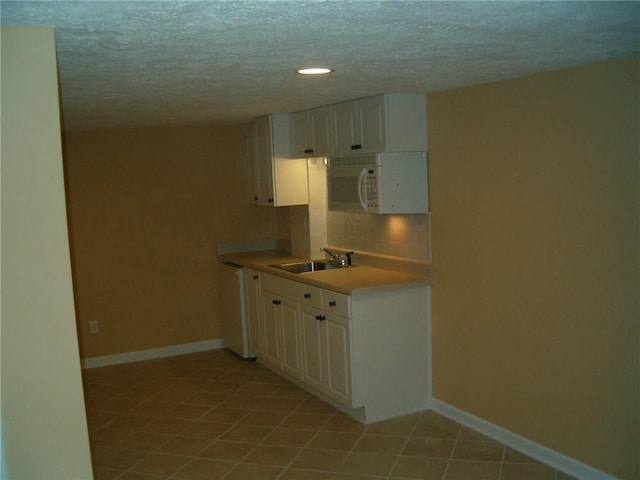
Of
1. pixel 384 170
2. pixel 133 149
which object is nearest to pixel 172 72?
pixel 384 170

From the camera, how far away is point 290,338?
502 cm

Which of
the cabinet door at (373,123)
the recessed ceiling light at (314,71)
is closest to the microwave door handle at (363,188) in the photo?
the cabinet door at (373,123)

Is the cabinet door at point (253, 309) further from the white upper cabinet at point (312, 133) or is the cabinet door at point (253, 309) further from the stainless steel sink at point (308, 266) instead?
the white upper cabinet at point (312, 133)

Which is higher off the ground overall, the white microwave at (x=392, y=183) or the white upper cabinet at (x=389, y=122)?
the white upper cabinet at (x=389, y=122)

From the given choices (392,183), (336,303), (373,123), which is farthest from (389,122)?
(336,303)

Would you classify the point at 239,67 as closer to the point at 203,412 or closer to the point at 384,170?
the point at 384,170

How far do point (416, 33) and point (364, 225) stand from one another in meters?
2.95

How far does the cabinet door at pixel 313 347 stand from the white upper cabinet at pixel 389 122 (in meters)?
1.22

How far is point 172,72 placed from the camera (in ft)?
9.37

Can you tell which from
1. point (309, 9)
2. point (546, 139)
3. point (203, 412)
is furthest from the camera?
point (203, 412)

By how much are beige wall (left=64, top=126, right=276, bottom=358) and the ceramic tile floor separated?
2.66ft

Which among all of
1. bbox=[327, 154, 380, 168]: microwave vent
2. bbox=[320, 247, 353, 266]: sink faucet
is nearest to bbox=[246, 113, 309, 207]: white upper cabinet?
bbox=[320, 247, 353, 266]: sink faucet

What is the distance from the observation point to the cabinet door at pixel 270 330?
207 inches

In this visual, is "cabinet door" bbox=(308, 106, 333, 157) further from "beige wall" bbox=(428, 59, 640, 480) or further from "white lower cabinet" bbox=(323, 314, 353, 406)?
"white lower cabinet" bbox=(323, 314, 353, 406)
